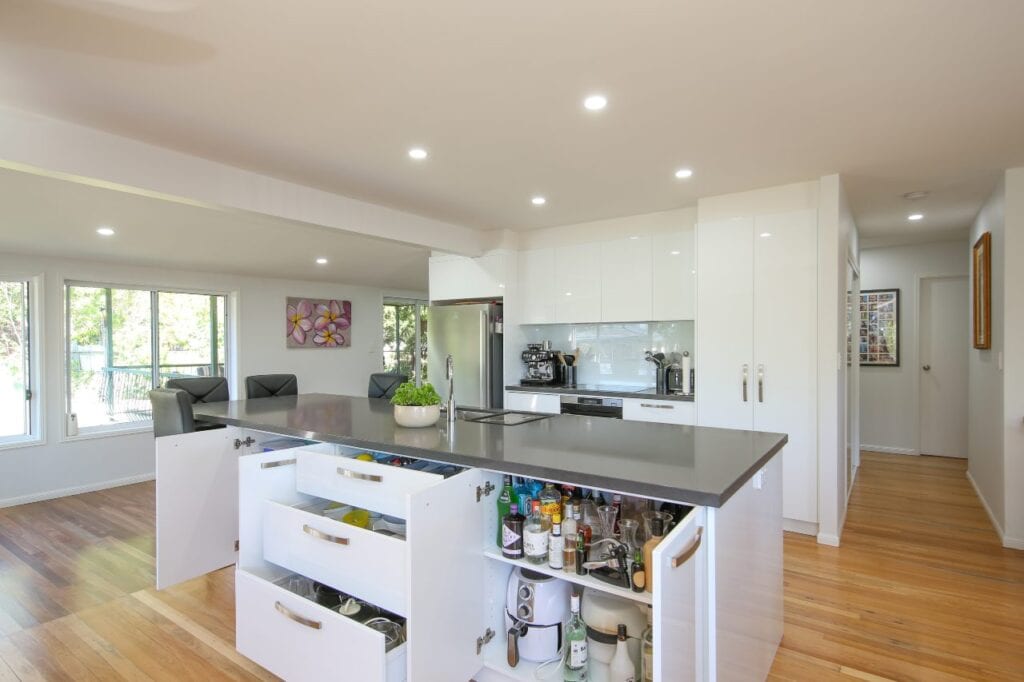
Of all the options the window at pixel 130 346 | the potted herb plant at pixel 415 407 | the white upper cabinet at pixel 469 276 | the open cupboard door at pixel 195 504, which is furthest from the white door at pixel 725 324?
the window at pixel 130 346

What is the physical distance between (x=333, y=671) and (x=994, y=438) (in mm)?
4124

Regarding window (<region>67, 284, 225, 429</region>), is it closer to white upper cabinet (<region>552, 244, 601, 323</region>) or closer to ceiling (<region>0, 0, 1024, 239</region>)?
ceiling (<region>0, 0, 1024, 239</region>)

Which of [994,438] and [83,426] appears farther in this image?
[83,426]

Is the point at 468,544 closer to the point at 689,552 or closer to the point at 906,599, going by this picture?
the point at 689,552

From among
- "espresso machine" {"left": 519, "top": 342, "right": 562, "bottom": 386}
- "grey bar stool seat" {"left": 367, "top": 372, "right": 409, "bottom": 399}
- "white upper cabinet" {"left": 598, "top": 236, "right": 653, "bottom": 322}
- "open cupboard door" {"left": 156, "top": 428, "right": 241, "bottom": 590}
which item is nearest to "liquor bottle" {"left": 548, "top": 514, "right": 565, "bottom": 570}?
"open cupboard door" {"left": 156, "top": 428, "right": 241, "bottom": 590}

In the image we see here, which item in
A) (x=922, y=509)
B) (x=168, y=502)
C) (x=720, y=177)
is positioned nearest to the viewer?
(x=168, y=502)

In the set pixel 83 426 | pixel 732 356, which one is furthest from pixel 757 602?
pixel 83 426

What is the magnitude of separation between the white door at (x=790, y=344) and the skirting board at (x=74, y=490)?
5520 millimetres

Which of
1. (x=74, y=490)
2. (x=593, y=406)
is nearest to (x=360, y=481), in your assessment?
(x=593, y=406)

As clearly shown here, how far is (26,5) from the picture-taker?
5.00ft

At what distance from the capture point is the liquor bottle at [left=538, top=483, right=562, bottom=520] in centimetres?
171

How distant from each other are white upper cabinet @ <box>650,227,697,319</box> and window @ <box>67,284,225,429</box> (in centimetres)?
475

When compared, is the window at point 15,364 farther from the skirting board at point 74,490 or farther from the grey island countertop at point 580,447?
the grey island countertop at point 580,447

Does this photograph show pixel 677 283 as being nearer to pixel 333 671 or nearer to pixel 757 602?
pixel 757 602
